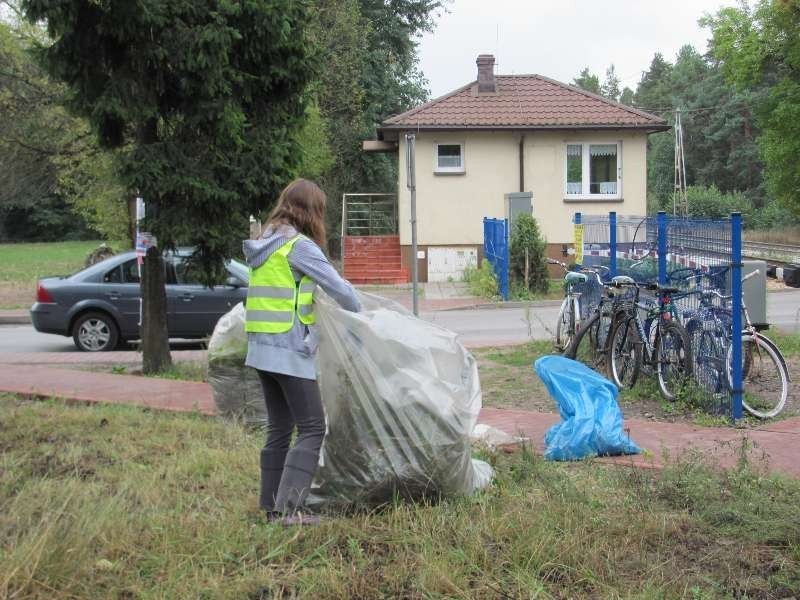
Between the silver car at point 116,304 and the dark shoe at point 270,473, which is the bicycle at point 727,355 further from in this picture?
the silver car at point 116,304

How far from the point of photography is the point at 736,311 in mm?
7207

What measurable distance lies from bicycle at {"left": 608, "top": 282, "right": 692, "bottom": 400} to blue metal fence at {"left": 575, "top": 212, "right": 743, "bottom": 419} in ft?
0.37

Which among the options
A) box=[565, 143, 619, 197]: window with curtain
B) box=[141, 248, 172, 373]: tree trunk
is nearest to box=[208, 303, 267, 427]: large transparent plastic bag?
box=[141, 248, 172, 373]: tree trunk

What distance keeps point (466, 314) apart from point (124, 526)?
15951mm

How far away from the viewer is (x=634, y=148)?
2745 centimetres

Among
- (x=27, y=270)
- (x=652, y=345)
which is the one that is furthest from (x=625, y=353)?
(x=27, y=270)

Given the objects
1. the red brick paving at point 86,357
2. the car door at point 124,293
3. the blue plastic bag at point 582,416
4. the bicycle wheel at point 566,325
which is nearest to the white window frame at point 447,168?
the car door at point 124,293

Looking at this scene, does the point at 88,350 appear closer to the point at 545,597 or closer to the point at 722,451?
the point at 722,451

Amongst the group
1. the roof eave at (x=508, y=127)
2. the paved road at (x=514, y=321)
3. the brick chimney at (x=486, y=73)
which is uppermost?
the brick chimney at (x=486, y=73)

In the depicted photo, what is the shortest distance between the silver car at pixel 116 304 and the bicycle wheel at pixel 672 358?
23.7ft

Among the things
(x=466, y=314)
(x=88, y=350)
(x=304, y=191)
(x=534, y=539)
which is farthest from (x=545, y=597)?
(x=466, y=314)

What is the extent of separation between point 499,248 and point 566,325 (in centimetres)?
1152

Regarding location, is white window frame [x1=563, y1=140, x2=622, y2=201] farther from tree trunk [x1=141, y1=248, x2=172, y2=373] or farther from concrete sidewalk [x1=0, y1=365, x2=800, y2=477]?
concrete sidewalk [x1=0, y1=365, x2=800, y2=477]

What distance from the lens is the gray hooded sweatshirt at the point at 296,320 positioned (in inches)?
173
